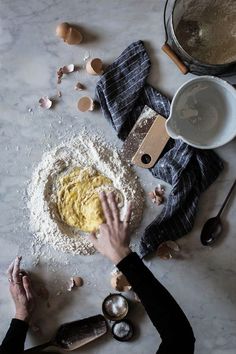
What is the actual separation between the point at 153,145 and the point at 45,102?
27 centimetres

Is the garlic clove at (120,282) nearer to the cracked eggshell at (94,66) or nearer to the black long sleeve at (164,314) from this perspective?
the black long sleeve at (164,314)

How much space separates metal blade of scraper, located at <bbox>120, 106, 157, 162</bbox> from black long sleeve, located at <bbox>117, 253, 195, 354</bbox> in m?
0.28

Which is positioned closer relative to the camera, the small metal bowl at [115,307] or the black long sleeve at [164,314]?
the black long sleeve at [164,314]

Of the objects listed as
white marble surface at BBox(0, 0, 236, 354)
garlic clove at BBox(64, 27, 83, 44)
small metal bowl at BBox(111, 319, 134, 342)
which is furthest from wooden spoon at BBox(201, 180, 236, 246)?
garlic clove at BBox(64, 27, 83, 44)

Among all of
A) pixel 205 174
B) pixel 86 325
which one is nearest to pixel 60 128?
pixel 205 174

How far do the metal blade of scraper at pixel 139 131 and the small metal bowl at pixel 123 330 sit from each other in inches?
15.0

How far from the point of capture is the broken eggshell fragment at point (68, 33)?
1.17 metres

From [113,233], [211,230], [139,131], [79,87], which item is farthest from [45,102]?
[211,230]

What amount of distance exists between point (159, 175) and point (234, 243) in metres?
0.24

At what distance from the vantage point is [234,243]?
117 centimetres

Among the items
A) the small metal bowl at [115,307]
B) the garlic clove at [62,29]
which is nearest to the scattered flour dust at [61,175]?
the small metal bowl at [115,307]

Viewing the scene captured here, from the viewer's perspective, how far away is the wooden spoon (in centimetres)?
116

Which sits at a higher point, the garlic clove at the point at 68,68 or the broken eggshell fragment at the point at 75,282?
the garlic clove at the point at 68,68

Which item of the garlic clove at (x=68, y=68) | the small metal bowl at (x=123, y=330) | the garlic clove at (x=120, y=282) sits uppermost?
the garlic clove at (x=68, y=68)
